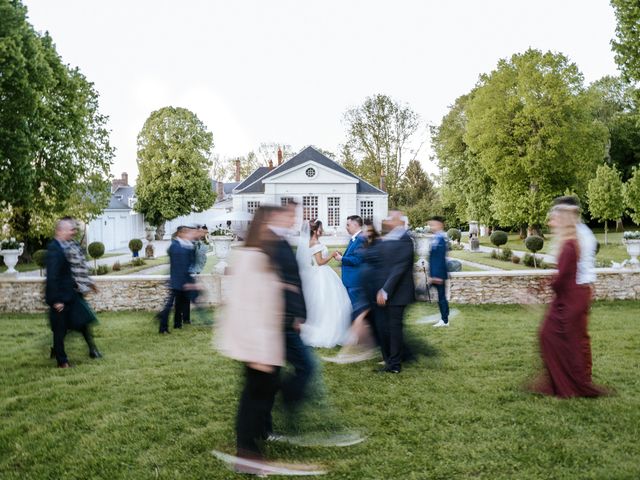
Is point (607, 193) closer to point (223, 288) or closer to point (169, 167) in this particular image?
point (223, 288)

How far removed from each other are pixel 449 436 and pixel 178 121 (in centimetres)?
4577

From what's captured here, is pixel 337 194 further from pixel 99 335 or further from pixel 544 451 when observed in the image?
pixel 544 451

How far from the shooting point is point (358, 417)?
A: 5242mm

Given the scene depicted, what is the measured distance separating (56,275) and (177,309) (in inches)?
122

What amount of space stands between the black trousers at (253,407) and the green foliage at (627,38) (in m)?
21.2

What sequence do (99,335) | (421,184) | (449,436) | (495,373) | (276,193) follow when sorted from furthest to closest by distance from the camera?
(276,193), (421,184), (99,335), (495,373), (449,436)

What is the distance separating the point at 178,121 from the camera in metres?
47.0

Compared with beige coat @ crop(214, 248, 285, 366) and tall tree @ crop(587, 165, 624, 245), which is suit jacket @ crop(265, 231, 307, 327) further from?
tall tree @ crop(587, 165, 624, 245)

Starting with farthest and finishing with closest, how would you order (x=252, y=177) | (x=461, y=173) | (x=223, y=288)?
1. (x=252, y=177)
2. (x=461, y=173)
3. (x=223, y=288)

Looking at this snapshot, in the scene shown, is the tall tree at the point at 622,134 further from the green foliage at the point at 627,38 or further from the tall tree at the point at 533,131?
the green foliage at the point at 627,38

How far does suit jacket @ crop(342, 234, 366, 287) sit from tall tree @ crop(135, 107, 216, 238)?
39450 millimetres

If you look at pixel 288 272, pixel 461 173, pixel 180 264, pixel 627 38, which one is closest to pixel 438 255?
pixel 180 264

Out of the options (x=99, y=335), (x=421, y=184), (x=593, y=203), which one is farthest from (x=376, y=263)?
(x=421, y=184)

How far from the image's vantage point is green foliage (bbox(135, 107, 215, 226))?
151ft
